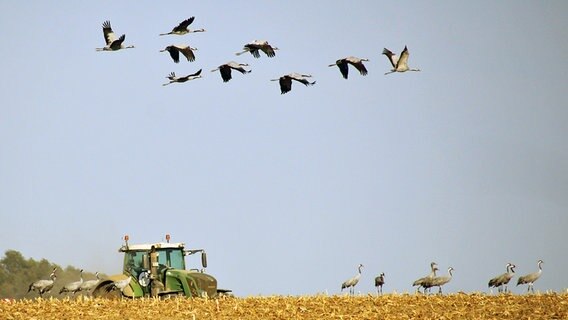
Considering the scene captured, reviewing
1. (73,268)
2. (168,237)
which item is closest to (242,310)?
(168,237)

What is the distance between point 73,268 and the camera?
273 ft

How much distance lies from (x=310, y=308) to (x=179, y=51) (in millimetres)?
8224

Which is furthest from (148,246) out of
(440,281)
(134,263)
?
(440,281)

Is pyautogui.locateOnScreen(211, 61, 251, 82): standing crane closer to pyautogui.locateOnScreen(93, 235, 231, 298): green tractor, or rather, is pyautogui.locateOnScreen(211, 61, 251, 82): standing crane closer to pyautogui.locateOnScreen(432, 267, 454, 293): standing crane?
pyautogui.locateOnScreen(93, 235, 231, 298): green tractor

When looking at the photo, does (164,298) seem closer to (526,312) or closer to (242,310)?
(242,310)

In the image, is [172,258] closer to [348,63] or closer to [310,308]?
[310,308]

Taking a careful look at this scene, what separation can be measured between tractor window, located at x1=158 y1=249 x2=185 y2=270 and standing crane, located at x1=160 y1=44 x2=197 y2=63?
21.0 ft

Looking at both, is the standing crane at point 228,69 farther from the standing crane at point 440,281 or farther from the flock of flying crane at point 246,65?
the standing crane at point 440,281

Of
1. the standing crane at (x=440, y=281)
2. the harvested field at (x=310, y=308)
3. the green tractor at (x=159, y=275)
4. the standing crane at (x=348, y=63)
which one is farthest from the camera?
the standing crane at (x=440, y=281)

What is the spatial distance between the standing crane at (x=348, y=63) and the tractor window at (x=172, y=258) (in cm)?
825

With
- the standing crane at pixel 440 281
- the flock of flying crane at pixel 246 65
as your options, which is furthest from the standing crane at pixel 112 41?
the standing crane at pixel 440 281

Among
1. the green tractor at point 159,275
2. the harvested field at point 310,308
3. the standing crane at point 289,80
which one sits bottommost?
the harvested field at point 310,308

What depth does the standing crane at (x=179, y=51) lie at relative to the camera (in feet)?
125

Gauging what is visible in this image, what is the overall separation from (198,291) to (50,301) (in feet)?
14.6
